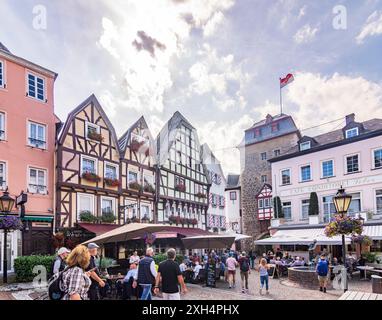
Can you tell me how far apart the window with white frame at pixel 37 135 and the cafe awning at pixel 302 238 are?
1012 cm

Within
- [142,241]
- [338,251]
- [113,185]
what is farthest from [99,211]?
[338,251]

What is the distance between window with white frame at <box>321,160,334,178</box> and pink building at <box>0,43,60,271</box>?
12554mm

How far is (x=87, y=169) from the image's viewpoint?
1319 cm

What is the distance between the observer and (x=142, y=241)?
14.4 meters

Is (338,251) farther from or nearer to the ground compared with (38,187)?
nearer to the ground

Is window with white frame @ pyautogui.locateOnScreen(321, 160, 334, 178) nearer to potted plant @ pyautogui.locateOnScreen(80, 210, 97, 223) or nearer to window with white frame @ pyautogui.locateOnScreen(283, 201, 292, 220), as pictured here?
window with white frame @ pyautogui.locateOnScreen(283, 201, 292, 220)

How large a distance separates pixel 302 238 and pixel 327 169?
155 inches

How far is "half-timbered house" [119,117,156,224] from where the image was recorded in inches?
568

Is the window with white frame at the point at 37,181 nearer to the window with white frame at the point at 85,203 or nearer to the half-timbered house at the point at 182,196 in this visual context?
the window with white frame at the point at 85,203

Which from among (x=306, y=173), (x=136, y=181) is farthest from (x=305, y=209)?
(x=136, y=181)

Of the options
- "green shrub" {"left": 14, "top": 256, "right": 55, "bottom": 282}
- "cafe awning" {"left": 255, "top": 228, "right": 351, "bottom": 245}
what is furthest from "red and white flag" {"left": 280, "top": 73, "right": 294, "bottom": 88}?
"cafe awning" {"left": 255, "top": 228, "right": 351, "bottom": 245}

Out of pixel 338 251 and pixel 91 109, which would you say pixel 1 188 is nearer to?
pixel 91 109
